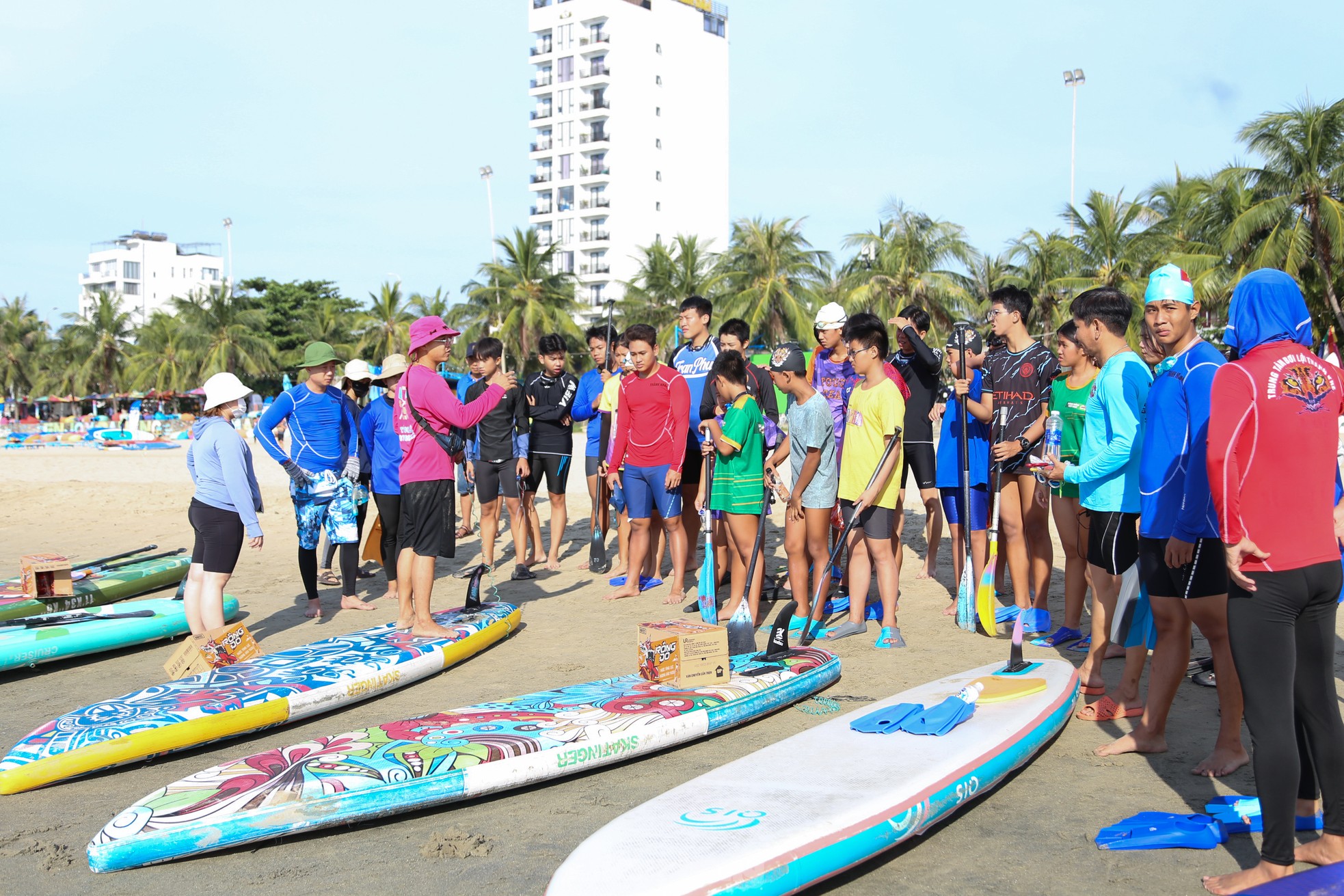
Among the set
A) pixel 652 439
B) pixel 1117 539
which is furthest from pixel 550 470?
pixel 1117 539

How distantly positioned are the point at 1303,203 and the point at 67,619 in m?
33.8

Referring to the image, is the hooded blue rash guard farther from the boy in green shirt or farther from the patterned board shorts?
the patterned board shorts

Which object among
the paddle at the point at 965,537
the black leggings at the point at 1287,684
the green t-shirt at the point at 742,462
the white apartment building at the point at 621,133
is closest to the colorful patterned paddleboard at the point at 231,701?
the green t-shirt at the point at 742,462

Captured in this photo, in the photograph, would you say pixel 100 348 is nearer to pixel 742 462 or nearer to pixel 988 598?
pixel 742 462

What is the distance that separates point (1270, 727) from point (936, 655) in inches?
129

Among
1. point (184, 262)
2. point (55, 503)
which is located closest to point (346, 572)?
point (55, 503)

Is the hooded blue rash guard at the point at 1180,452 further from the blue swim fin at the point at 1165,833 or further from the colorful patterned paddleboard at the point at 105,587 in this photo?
the colorful patterned paddleboard at the point at 105,587

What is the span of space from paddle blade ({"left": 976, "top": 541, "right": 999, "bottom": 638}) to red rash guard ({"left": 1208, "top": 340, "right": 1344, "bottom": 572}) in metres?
3.42

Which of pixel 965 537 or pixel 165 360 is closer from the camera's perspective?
pixel 965 537

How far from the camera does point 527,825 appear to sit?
3.85 m

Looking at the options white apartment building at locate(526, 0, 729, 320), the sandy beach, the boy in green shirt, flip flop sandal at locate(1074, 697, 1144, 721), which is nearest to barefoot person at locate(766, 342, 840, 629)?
the boy in green shirt

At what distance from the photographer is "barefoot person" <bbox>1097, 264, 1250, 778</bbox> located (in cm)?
381

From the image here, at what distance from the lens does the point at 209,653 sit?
17.9 ft

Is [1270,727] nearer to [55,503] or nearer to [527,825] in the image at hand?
[527,825]
